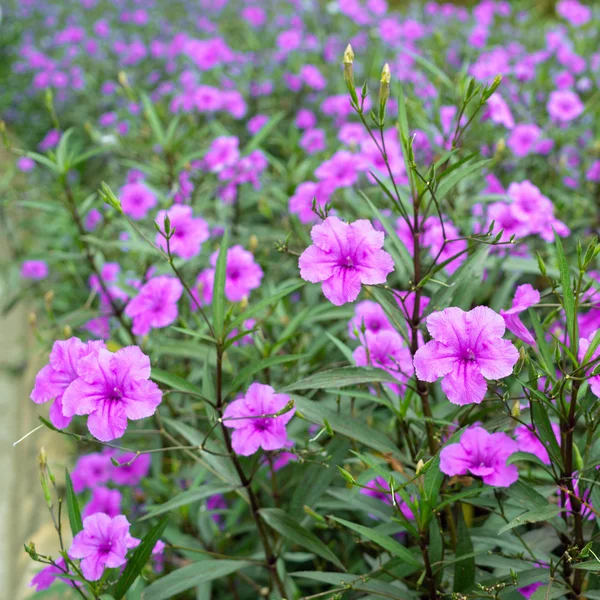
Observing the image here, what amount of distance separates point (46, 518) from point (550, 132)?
210 cm

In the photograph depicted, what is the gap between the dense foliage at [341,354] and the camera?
98cm

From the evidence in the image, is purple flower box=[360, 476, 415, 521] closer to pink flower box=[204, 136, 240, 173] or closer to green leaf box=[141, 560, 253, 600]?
green leaf box=[141, 560, 253, 600]

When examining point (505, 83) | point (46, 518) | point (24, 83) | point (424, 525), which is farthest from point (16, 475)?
point (24, 83)

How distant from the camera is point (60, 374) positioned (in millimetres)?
1036

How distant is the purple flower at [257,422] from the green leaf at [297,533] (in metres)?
0.14

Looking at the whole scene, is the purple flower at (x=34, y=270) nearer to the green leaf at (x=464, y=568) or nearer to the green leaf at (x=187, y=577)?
the green leaf at (x=187, y=577)

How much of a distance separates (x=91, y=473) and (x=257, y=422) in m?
0.87

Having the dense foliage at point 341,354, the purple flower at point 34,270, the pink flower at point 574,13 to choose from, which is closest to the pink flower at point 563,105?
the dense foliage at point 341,354

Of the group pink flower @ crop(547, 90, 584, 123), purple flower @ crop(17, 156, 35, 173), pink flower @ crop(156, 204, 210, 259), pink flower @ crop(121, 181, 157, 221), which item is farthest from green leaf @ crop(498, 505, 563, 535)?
purple flower @ crop(17, 156, 35, 173)

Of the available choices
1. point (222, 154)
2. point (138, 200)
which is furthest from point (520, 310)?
point (138, 200)

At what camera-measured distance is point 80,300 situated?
2688 millimetres

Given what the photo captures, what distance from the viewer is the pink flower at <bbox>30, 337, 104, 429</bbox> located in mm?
1022

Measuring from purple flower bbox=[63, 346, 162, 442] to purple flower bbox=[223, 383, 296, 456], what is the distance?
7.0 inches

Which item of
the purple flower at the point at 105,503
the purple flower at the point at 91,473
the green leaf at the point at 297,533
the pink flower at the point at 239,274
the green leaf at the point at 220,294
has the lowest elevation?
the purple flower at the point at 91,473
